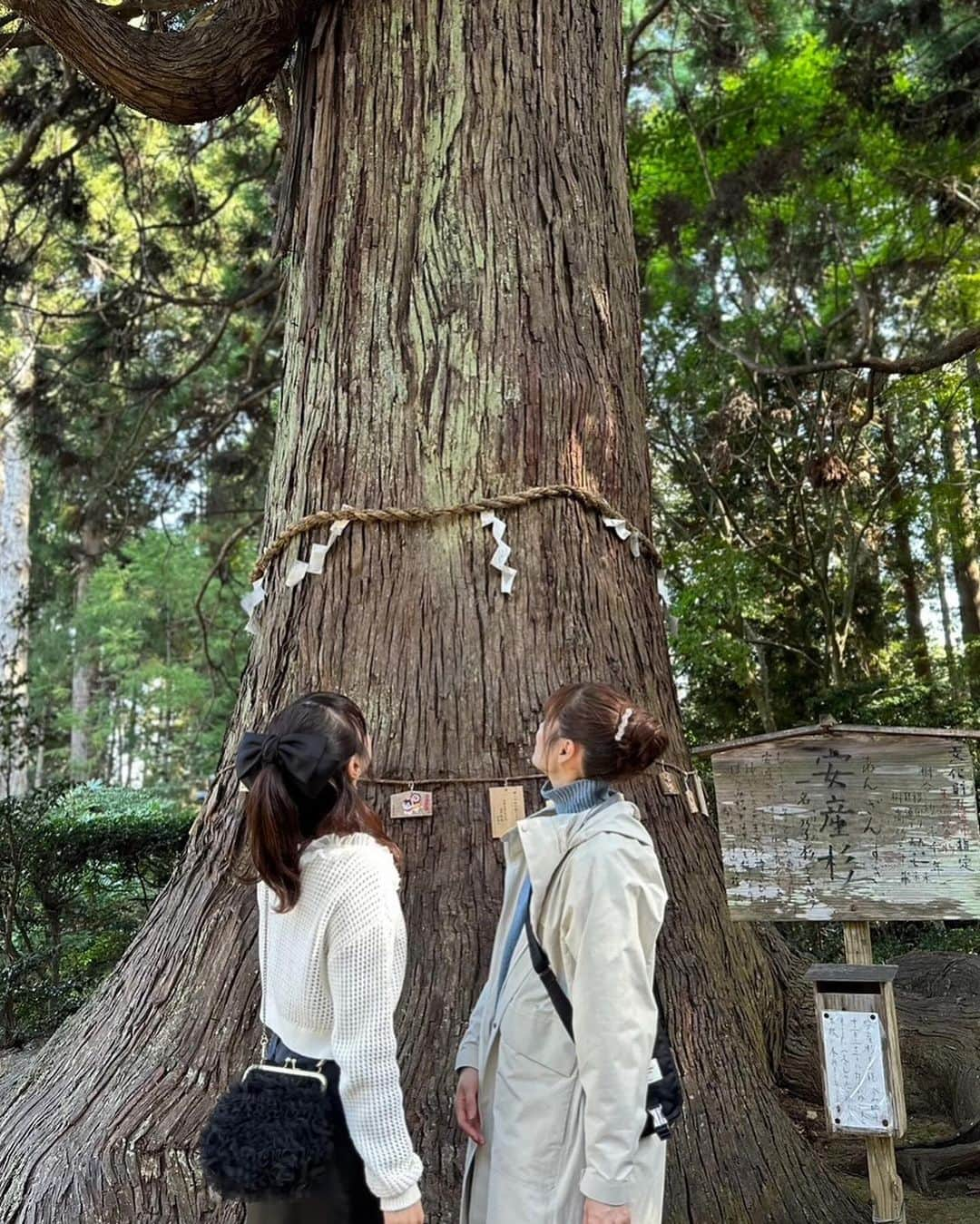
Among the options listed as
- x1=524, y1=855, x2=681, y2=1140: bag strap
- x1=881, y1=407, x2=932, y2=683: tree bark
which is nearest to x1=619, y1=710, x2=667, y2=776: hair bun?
x1=524, y1=855, x2=681, y2=1140: bag strap

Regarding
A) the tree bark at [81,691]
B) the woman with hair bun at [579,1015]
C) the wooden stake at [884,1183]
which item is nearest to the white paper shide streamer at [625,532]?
the woman with hair bun at [579,1015]

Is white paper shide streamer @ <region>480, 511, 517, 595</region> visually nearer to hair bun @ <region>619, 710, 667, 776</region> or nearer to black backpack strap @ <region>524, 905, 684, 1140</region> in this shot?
hair bun @ <region>619, 710, 667, 776</region>

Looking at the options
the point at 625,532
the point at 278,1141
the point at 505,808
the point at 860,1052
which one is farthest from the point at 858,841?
the point at 278,1141

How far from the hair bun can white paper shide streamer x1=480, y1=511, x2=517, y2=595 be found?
36.0 inches

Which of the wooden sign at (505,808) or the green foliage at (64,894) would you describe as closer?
the wooden sign at (505,808)

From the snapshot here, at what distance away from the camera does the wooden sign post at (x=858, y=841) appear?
2480 millimetres

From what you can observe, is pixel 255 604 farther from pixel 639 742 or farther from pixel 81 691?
pixel 81 691

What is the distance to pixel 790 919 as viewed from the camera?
2.71 metres

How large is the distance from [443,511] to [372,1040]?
4.83ft

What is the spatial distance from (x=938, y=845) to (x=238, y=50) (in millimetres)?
2951

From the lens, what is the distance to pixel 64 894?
5512 mm

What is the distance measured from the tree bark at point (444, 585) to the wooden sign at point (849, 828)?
206mm

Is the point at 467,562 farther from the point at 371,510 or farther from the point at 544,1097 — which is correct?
the point at 544,1097

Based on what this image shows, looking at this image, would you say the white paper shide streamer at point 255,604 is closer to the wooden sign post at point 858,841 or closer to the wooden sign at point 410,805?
the wooden sign at point 410,805
